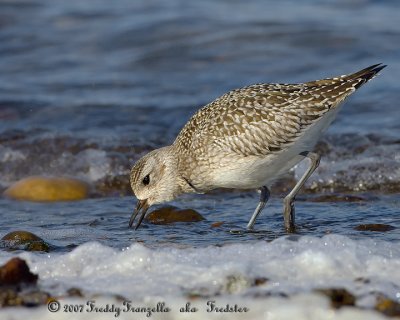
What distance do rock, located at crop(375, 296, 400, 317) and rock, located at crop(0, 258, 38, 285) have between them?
235cm

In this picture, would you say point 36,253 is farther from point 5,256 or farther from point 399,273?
point 399,273

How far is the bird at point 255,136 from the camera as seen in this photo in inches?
330

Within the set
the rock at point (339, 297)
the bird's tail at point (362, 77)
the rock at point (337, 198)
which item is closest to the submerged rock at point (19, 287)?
the rock at point (339, 297)

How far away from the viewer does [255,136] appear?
27.5ft

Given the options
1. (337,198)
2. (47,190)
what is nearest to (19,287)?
(47,190)

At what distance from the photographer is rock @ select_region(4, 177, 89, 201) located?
1067 cm

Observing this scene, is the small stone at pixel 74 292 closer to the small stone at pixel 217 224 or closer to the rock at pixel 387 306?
the rock at pixel 387 306

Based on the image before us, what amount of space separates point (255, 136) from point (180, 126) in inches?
189

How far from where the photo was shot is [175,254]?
6.91 m

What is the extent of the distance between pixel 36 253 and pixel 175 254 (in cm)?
126

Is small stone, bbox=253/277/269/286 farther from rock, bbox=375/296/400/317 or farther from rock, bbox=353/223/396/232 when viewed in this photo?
rock, bbox=353/223/396/232

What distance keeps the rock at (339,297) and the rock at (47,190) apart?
5316 mm

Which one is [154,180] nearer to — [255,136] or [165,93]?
[255,136]

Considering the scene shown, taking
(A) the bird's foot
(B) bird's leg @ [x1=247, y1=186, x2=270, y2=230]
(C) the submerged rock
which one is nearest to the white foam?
(C) the submerged rock
